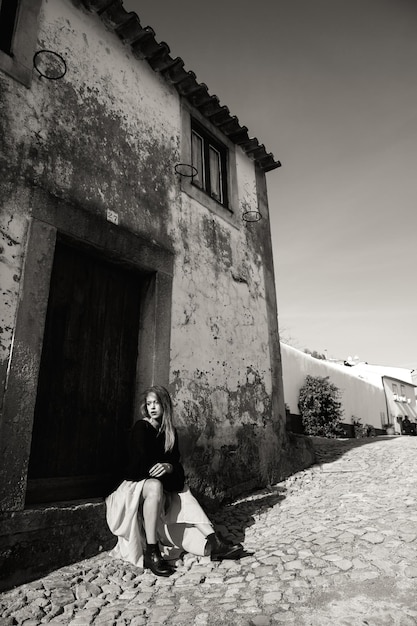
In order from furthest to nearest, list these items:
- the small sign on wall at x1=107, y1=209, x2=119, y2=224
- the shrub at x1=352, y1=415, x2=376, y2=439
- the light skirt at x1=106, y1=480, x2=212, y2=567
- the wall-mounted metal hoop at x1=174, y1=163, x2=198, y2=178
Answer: the shrub at x1=352, y1=415, x2=376, y2=439, the wall-mounted metal hoop at x1=174, y1=163, x2=198, y2=178, the small sign on wall at x1=107, y1=209, x2=119, y2=224, the light skirt at x1=106, y1=480, x2=212, y2=567

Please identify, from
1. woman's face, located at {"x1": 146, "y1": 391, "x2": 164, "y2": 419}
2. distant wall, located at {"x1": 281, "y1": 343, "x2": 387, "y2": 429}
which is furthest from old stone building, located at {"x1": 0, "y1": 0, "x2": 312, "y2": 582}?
distant wall, located at {"x1": 281, "y1": 343, "x2": 387, "y2": 429}

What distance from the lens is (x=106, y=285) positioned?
13.3 ft

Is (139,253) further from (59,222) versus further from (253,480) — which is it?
(253,480)

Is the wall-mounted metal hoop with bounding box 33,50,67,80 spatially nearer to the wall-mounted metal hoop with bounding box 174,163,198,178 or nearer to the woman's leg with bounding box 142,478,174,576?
the wall-mounted metal hoop with bounding box 174,163,198,178

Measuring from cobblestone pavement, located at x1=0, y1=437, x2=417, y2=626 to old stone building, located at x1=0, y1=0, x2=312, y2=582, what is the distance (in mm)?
362

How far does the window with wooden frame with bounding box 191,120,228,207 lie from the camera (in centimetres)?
564

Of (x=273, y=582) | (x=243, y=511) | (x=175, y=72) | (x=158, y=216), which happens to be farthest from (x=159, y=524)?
(x=175, y=72)

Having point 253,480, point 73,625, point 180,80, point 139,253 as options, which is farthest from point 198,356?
point 180,80

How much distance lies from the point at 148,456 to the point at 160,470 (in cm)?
15

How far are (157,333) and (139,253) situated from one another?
819 mm

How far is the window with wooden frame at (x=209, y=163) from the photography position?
564cm

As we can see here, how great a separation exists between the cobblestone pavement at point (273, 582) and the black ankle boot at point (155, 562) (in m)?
0.05

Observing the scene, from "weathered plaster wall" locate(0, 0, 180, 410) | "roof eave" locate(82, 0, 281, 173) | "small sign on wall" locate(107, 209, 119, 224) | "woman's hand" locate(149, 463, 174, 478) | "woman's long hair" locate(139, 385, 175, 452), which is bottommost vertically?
"woman's hand" locate(149, 463, 174, 478)

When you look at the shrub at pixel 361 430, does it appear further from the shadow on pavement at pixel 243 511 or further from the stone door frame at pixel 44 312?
the stone door frame at pixel 44 312
